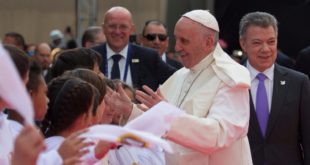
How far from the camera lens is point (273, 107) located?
22.1ft

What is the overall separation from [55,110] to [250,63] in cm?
284

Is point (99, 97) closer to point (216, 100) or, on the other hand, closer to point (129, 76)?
point (216, 100)

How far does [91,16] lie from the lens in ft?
56.6

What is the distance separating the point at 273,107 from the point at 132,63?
198cm

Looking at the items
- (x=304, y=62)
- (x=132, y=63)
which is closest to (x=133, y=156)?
(x=132, y=63)

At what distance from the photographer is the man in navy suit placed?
827cm

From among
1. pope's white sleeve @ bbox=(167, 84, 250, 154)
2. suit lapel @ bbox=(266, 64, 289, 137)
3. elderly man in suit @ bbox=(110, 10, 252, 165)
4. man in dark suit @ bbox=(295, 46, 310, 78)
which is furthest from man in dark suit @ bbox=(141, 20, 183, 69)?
pope's white sleeve @ bbox=(167, 84, 250, 154)

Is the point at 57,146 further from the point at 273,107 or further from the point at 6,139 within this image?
the point at 273,107

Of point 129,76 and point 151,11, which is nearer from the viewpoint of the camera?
point 129,76

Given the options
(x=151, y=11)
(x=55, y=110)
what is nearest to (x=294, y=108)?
(x=55, y=110)

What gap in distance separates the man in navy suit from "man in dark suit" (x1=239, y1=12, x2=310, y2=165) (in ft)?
5.30

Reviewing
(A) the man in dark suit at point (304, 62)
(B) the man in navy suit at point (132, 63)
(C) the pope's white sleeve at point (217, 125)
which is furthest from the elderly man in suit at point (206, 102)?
(A) the man in dark suit at point (304, 62)

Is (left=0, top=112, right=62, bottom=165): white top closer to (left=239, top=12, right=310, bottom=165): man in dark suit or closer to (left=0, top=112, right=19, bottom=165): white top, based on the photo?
(left=0, top=112, right=19, bottom=165): white top

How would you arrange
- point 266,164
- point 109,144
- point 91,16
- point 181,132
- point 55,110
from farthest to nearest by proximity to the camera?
1. point 91,16
2. point 266,164
3. point 181,132
4. point 55,110
5. point 109,144
